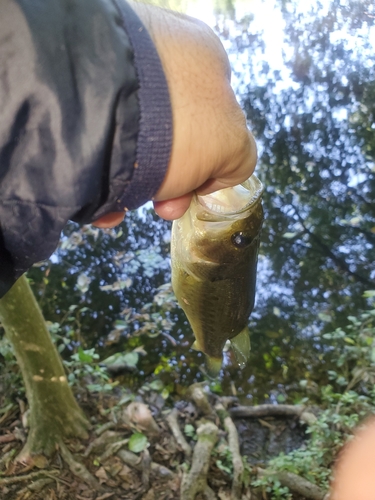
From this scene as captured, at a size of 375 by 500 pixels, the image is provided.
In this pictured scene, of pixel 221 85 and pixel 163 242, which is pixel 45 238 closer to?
pixel 221 85

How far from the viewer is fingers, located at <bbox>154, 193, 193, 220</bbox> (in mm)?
1381

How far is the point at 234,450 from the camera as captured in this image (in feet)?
11.4

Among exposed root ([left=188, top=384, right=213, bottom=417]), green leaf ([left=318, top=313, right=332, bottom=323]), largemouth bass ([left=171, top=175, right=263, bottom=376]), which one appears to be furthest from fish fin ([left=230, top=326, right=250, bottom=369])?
green leaf ([left=318, top=313, right=332, bottom=323])

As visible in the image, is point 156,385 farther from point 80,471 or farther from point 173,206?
point 173,206

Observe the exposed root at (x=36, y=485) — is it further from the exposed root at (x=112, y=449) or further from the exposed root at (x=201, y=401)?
the exposed root at (x=201, y=401)

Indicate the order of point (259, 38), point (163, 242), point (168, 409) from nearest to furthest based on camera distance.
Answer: point (168, 409) < point (163, 242) < point (259, 38)

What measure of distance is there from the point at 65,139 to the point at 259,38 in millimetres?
9043

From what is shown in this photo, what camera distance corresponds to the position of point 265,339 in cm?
457

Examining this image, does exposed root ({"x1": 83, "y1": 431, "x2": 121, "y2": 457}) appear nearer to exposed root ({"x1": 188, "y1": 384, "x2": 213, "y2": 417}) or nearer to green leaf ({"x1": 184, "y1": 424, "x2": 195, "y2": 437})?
green leaf ({"x1": 184, "y1": 424, "x2": 195, "y2": 437})

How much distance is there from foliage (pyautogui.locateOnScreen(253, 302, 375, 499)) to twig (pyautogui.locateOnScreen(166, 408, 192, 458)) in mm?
580

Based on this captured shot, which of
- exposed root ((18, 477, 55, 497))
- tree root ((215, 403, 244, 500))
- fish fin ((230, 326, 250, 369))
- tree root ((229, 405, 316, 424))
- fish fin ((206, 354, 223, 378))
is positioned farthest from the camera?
tree root ((229, 405, 316, 424))

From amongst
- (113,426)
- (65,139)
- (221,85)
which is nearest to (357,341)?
(113,426)

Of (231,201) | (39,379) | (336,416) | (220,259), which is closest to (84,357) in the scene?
(39,379)

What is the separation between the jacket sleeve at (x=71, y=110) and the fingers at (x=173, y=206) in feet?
1.24
